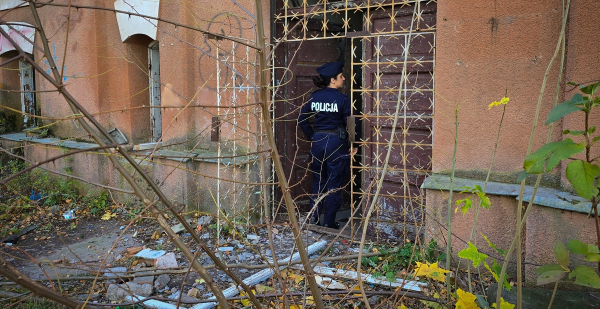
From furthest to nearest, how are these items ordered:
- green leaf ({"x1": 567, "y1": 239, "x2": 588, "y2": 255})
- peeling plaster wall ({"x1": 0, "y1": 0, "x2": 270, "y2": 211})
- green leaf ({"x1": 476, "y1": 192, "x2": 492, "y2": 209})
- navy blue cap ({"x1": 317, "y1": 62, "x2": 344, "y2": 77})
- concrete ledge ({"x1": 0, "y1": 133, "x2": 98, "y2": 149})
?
concrete ledge ({"x1": 0, "y1": 133, "x2": 98, "y2": 149})
peeling plaster wall ({"x1": 0, "y1": 0, "x2": 270, "y2": 211})
navy blue cap ({"x1": 317, "y1": 62, "x2": 344, "y2": 77})
green leaf ({"x1": 476, "y1": 192, "x2": 492, "y2": 209})
green leaf ({"x1": 567, "y1": 239, "x2": 588, "y2": 255})

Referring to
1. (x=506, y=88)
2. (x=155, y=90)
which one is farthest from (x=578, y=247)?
(x=155, y=90)

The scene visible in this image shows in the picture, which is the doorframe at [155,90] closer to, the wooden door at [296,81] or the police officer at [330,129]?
the wooden door at [296,81]

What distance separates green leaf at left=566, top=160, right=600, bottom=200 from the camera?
5.27 feet

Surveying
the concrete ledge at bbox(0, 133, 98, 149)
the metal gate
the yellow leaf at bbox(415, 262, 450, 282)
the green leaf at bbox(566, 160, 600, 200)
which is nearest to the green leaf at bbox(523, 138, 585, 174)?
the green leaf at bbox(566, 160, 600, 200)

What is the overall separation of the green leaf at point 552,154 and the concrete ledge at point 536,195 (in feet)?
6.09

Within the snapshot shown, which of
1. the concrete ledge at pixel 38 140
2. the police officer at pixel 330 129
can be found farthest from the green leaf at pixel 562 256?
the concrete ledge at pixel 38 140

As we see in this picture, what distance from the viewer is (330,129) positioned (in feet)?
18.5

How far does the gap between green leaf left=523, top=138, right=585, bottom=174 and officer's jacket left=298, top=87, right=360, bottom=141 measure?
3.90 meters

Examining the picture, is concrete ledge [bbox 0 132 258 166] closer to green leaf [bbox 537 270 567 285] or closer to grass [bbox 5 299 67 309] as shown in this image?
grass [bbox 5 299 67 309]

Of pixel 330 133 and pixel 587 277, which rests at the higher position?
pixel 330 133

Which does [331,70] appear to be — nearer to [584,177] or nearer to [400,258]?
[400,258]

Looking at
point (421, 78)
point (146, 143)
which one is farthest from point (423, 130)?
point (146, 143)

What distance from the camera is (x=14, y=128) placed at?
10000 mm

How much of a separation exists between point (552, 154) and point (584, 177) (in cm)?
15
